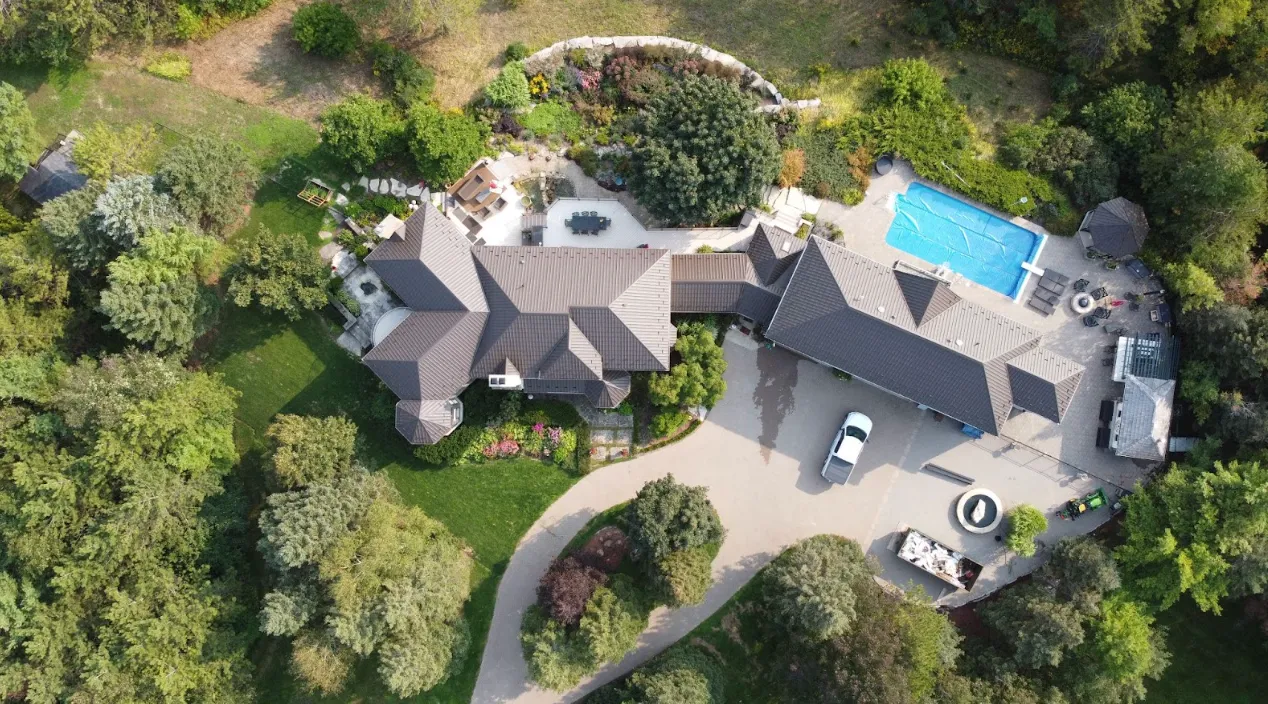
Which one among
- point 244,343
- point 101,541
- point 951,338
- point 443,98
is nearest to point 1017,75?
point 951,338

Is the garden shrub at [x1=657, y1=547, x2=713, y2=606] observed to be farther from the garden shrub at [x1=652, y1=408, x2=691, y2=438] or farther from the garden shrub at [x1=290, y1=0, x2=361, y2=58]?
the garden shrub at [x1=290, y1=0, x2=361, y2=58]

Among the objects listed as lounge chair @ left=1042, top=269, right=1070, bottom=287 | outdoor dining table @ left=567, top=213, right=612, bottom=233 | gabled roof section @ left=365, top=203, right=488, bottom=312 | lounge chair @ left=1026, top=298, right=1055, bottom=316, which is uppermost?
lounge chair @ left=1042, top=269, right=1070, bottom=287

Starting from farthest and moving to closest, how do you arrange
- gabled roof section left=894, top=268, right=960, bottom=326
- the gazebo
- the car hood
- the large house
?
the car hood → the gazebo → the large house → gabled roof section left=894, top=268, right=960, bottom=326

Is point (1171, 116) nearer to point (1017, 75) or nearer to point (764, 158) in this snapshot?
point (1017, 75)

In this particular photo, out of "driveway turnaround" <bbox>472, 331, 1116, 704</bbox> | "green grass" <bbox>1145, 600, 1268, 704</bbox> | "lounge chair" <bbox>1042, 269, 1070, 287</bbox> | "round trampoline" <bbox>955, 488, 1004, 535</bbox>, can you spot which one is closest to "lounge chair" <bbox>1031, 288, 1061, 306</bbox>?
"lounge chair" <bbox>1042, 269, 1070, 287</bbox>

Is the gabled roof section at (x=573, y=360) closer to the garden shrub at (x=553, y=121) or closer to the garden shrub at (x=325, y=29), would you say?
the garden shrub at (x=553, y=121)

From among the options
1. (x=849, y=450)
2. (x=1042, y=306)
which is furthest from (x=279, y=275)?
(x=1042, y=306)
